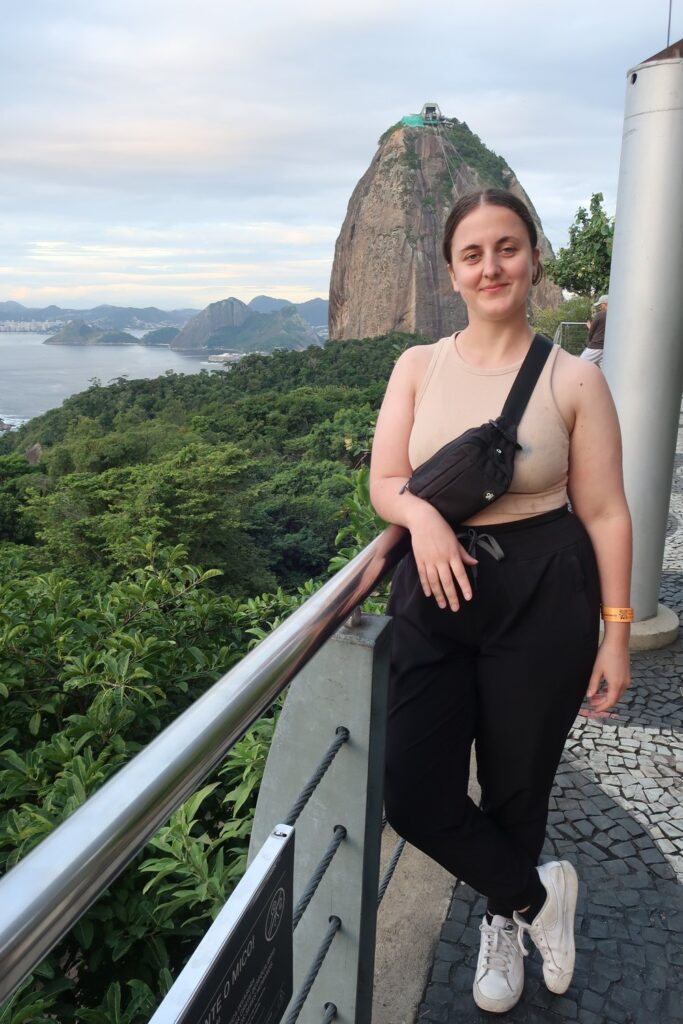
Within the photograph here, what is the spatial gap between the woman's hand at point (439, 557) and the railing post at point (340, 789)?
0.55 ft

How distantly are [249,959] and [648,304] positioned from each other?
3.01 meters

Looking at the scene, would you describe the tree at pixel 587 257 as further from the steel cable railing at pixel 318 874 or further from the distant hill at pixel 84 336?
the distant hill at pixel 84 336

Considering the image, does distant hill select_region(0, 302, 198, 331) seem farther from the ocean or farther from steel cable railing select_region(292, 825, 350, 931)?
steel cable railing select_region(292, 825, 350, 931)

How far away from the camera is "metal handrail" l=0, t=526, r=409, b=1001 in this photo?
1.78ft

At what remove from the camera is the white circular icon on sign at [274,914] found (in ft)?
2.83

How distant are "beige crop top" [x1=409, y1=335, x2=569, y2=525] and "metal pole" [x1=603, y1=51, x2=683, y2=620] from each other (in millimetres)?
1974

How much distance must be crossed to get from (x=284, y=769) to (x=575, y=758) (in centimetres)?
185

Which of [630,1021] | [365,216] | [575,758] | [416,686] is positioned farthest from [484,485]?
[365,216]

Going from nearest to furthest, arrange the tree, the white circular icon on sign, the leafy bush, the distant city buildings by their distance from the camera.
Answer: the white circular icon on sign < the leafy bush < the tree < the distant city buildings

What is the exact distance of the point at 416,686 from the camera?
4.98 feet

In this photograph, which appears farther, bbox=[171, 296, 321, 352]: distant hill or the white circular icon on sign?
bbox=[171, 296, 321, 352]: distant hill

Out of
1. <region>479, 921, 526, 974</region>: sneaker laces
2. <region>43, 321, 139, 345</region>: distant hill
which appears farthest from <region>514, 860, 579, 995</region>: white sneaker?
<region>43, 321, 139, 345</region>: distant hill

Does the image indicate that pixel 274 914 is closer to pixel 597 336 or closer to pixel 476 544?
pixel 476 544

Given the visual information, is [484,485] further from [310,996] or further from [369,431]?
[369,431]
